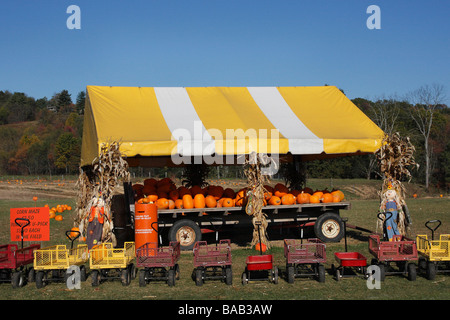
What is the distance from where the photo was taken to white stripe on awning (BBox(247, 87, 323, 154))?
1133cm

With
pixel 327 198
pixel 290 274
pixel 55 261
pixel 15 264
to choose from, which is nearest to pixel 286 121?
pixel 327 198

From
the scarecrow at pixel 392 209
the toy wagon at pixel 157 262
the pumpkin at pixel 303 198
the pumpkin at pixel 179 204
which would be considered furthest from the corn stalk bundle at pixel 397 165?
the toy wagon at pixel 157 262

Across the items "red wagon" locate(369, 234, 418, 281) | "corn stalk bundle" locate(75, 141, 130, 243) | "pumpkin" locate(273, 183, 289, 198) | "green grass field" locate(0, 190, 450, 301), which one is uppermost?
"corn stalk bundle" locate(75, 141, 130, 243)

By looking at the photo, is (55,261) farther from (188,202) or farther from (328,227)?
(328,227)

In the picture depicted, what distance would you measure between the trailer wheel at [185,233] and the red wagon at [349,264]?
4.24 meters

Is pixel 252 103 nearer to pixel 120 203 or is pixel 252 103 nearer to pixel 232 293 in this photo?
pixel 120 203

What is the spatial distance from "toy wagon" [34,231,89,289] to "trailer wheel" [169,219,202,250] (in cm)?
327

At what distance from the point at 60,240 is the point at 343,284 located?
354 inches

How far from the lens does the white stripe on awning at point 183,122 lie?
10.8 metres

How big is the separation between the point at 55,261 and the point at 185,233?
4057 millimetres

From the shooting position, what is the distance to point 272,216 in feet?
40.1

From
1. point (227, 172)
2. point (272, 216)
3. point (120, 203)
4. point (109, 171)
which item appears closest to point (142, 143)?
point (109, 171)

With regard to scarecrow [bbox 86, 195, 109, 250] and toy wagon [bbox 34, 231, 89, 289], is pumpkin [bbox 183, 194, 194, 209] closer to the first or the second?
scarecrow [bbox 86, 195, 109, 250]

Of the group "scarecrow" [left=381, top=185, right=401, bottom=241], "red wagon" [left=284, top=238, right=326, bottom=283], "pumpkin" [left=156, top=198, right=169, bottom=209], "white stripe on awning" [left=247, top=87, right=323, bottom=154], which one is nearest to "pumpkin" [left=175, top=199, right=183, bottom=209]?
"pumpkin" [left=156, top=198, right=169, bottom=209]
